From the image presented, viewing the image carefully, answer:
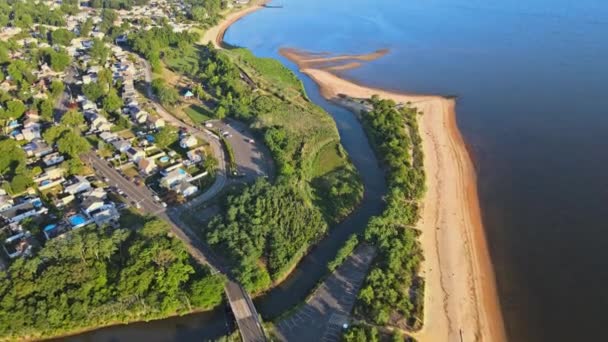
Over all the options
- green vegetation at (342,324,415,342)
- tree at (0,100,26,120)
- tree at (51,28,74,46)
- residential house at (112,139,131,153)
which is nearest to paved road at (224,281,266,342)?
green vegetation at (342,324,415,342)

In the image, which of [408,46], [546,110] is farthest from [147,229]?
[408,46]

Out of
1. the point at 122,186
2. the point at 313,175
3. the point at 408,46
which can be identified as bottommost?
the point at 122,186

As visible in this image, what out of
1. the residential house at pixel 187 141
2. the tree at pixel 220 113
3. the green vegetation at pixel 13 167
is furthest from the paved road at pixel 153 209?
the tree at pixel 220 113

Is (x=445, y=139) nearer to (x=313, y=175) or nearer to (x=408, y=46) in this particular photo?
(x=313, y=175)

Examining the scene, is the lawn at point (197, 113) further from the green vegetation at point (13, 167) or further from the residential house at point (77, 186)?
the green vegetation at point (13, 167)

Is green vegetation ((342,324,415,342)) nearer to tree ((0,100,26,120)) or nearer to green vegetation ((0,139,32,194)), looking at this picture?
green vegetation ((0,139,32,194))

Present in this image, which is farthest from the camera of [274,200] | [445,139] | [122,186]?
[445,139]
